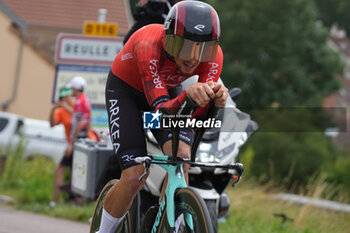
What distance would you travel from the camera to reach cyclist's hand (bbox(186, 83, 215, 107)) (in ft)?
12.6

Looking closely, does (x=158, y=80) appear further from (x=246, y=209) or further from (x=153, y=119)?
(x=246, y=209)

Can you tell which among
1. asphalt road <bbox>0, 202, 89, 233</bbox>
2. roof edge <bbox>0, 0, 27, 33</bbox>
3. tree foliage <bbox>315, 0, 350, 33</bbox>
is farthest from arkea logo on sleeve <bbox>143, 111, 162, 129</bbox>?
tree foliage <bbox>315, 0, 350, 33</bbox>

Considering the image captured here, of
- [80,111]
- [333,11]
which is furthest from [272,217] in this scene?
[333,11]

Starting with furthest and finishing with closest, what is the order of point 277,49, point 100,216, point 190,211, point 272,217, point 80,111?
point 277,49 < point 80,111 < point 272,217 < point 100,216 < point 190,211

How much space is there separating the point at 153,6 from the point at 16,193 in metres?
6.53

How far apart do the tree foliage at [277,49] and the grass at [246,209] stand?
37252 millimetres

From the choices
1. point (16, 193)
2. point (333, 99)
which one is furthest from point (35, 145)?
point (333, 99)

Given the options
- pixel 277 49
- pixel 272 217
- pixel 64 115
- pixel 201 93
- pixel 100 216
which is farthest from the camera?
pixel 277 49

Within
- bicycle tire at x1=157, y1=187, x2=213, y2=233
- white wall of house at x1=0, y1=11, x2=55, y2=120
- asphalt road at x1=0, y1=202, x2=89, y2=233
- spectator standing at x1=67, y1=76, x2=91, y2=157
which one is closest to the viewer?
bicycle tire at x1=157, y1=187, x2=213, y2=233

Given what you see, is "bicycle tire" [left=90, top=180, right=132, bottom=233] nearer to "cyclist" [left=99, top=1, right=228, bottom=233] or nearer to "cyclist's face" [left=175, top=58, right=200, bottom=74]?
"cyclist" [left=99, top=1, right=228, bottom=233]

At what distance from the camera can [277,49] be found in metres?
50.9

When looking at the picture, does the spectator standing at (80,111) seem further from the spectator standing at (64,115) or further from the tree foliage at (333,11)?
the tree foliage at (333,11)

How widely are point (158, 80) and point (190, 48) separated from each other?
0.91 feet

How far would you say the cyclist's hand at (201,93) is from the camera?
384 centimetres
